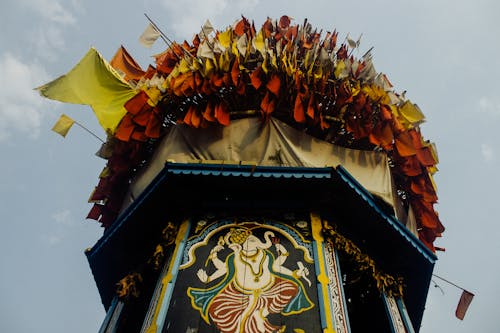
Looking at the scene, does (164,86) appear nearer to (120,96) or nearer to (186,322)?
(120,96)

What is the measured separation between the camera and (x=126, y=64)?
41.9 feet

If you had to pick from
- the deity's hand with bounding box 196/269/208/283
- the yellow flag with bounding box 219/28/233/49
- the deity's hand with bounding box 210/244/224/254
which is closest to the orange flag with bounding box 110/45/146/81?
the yellow flag with bounding box 219/28/233/49

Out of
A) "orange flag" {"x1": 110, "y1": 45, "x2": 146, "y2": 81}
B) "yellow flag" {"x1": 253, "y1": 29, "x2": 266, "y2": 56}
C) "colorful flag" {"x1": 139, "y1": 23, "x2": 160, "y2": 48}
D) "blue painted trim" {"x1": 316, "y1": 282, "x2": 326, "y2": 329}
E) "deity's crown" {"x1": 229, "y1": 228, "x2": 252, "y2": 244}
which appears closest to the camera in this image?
"blue painted trim" {"x1": 316, "y1": 282, "x2": 326, "y2": 329}

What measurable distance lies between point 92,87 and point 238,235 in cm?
487

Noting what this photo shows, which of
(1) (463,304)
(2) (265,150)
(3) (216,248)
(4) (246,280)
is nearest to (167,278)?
(3) (216,248)

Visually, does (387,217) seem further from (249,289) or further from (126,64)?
(126,64)

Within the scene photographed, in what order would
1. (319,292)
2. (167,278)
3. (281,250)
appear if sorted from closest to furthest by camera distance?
(319,292), (167,278), (281,250)

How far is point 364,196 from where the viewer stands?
8.62 m

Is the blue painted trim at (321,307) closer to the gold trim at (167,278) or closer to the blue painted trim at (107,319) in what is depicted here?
the gold trim at (167,278)

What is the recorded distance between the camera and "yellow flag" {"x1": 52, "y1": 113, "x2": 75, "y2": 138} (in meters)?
10.9

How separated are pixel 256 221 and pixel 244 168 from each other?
855 mm

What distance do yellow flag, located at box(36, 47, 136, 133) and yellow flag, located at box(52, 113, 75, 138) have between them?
0.41 metres

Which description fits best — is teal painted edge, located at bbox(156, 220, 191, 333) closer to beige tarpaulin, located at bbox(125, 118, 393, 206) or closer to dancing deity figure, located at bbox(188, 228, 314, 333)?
dancing deity figure, located at bbox(188, 228, 314, 333)

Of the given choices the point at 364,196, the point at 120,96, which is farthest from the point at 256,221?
the point at 120,96
